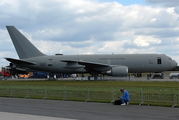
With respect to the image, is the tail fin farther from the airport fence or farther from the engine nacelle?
the airport fence

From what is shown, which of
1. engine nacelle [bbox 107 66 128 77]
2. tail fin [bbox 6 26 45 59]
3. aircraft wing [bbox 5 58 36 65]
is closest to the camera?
engine nacelle [bbox 107 66 128 77]

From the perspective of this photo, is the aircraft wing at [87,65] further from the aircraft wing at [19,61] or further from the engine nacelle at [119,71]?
the aircraft wing at [19,61]

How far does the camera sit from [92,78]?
5094 centimetres

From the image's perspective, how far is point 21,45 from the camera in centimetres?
5241

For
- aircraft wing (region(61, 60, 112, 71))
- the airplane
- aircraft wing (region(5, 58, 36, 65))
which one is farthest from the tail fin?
aircraft wing (region(61, 60, 112, 71))

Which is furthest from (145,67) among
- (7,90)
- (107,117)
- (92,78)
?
(107,117)

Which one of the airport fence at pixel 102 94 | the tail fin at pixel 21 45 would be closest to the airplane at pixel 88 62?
the tail fin at pixel 21 45

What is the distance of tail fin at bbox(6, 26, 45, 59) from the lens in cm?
5219

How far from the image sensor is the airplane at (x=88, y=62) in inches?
1913

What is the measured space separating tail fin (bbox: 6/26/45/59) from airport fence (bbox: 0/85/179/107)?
24.9 meters

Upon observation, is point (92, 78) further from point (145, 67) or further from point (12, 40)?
point (12, 40)

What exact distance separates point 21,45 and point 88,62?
12237mm

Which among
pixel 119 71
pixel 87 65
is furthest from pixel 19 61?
pixel 119 71

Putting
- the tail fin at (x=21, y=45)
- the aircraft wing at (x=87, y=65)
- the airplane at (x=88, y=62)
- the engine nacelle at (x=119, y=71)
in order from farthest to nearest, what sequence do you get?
the tail fin at (x=21, y=45) < the airplane at (x=88, y=62) < the aircraft wing at (x=87, y=65) < the engine nacelle at (x=119, y=71)
